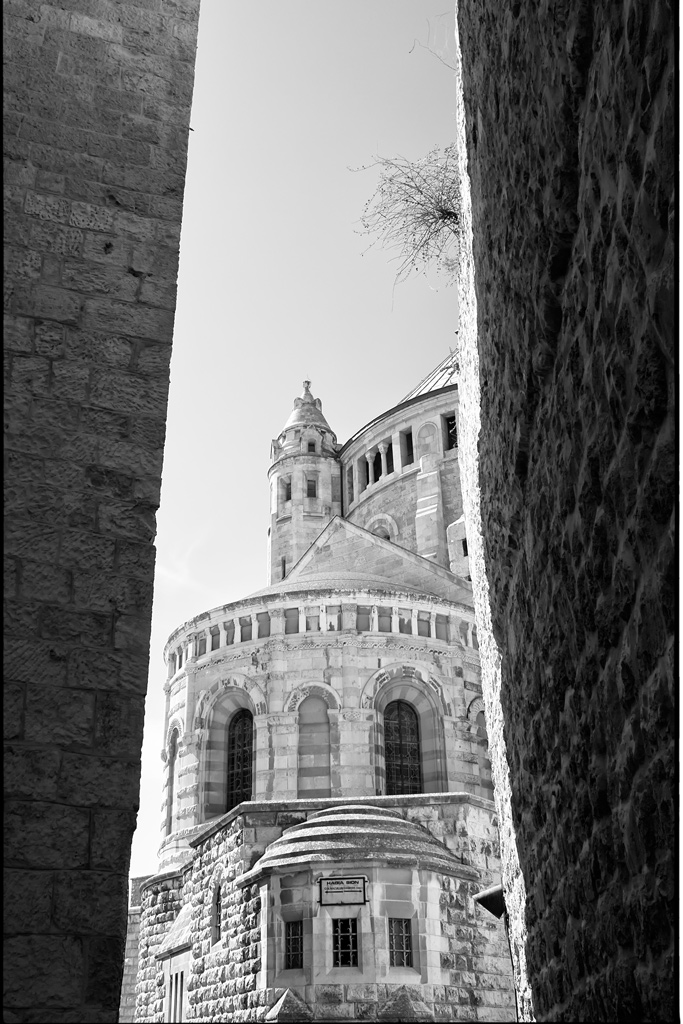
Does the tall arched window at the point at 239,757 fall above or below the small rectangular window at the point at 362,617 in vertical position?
below

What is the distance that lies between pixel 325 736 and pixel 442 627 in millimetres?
3515

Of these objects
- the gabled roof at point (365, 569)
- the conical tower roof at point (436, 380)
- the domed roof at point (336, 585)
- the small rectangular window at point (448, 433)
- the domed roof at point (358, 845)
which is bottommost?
the domed roof at point (358, 845)

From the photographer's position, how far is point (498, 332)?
5559 mm

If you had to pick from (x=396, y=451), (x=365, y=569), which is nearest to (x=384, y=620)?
(x=365, y=569)

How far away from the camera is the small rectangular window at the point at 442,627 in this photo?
2134cm

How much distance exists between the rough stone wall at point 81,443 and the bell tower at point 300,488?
29.3 metres

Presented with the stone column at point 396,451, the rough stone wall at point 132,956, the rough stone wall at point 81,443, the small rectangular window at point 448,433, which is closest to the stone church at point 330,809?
the rough stone wall at point 132,956

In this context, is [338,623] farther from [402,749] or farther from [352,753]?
[402,749]

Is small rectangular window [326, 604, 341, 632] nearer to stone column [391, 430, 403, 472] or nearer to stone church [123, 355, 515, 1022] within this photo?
stone church [123, 355, 515, 1022]

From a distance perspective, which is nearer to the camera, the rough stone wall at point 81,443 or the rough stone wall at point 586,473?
the rough stone wall at point 586,473

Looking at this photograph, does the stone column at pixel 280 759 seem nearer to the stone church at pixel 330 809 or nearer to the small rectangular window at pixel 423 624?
the stone church at pixel 330 809

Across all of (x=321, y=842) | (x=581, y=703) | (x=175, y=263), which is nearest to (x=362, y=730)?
(x=321, y=842)

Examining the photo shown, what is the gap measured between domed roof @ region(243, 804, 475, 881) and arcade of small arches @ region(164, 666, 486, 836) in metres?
2.65

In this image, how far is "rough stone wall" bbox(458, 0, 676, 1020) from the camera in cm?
268
